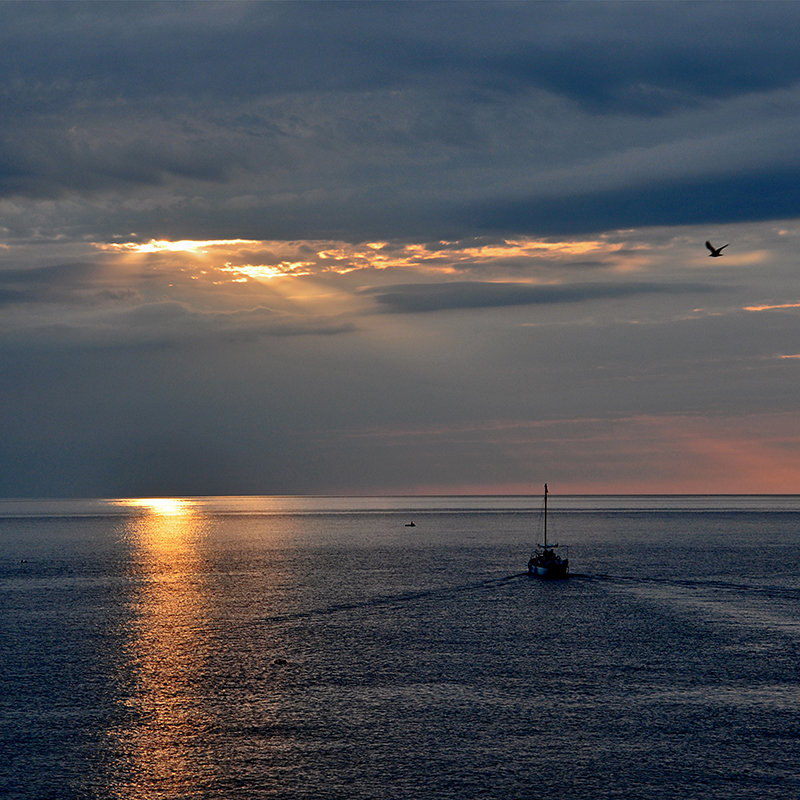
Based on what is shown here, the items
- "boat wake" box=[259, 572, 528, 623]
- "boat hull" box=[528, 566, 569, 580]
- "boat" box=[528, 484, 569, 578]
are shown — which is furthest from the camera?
"boat" box=[528, 484, 569, 578]

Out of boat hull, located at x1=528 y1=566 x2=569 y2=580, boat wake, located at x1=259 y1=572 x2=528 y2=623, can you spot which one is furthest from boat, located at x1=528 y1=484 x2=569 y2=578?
boat wake, located at x1=259 y1=572 x2=528 y2=623

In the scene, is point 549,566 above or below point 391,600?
above

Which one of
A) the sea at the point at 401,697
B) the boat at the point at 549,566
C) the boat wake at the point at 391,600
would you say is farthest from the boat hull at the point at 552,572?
the sea at the point at 401,697

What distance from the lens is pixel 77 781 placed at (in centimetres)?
6100

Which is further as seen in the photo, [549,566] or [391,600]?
[549,566]

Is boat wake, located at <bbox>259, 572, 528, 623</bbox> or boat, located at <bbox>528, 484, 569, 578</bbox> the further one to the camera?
boat, located at <bbox>528, 484, 569, 578</bbox>

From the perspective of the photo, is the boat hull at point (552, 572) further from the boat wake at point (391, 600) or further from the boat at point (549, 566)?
the boat wake at point (391, 600)

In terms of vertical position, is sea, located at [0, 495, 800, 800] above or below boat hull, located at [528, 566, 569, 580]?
above

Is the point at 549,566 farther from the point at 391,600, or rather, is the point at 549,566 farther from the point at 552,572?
the point at 391,600

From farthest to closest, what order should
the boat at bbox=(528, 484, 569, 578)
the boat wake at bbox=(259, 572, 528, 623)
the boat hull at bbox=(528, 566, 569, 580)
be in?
the boat at bbox=(528, 484, 569, 578) < the boat hull at bbox=(528, 566, 569, 580) < the boat wake at bbox=(259, 572, 528, 623)

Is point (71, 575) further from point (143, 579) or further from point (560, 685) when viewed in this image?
point (560, 685)

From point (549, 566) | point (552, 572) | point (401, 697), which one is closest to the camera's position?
point (401, 697)

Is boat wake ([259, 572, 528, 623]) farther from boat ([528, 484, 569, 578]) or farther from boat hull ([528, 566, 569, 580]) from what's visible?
boat ([528, 484, 569, 578])

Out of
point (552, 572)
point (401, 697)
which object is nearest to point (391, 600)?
point (552, 572)
